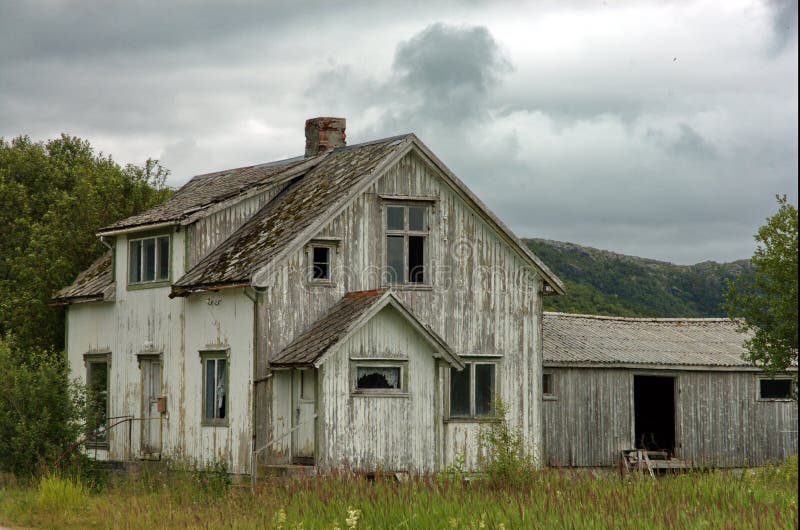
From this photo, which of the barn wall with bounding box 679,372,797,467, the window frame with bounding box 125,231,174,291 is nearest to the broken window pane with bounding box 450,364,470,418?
the window frame with bounding box 125,231,174,291

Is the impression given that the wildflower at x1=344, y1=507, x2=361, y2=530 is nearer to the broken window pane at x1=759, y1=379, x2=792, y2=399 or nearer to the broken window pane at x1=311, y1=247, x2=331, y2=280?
the broken window pane at x1=311, y1=247, x2=331, y2=280

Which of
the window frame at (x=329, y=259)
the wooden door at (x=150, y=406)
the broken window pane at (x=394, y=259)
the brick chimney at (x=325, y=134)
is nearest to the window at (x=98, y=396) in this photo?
the wooden door at (x=150, y=406)

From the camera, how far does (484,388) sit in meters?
31.6

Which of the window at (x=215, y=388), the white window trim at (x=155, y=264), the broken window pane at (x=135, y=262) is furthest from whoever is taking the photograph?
the broken window pane at (x=135, y=262)

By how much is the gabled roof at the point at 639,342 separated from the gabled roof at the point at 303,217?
5.44 m

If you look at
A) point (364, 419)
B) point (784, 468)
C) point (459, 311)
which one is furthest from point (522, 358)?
point (784, 468)

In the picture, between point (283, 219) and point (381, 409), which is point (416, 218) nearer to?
point (283, 219)

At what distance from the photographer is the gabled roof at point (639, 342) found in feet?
124

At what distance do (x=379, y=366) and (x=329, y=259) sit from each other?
3115 millimetres

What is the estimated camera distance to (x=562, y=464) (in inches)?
1458

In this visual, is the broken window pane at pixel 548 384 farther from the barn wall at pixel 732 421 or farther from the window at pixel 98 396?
the window at pixel 98 396

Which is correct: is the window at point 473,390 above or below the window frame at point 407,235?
below

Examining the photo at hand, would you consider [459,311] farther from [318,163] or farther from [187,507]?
[187,507]

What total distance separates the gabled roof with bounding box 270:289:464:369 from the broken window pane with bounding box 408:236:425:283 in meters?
2.17
